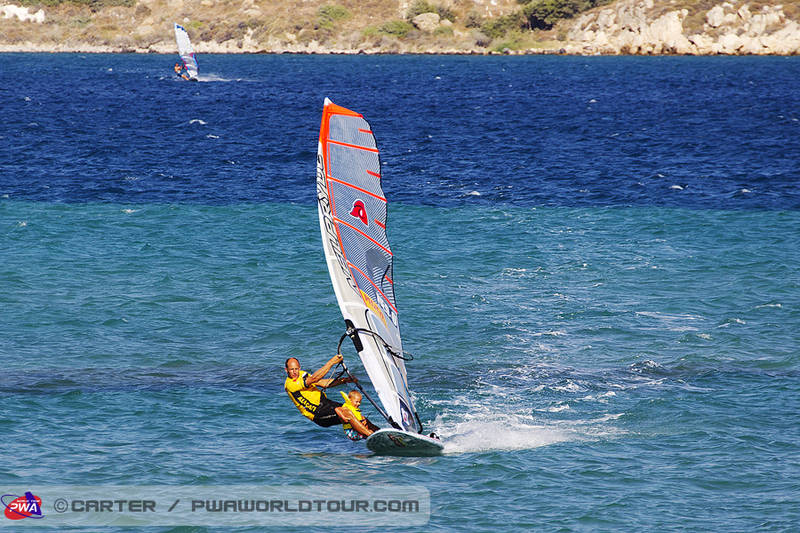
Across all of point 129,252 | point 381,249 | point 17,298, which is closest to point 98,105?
point 129,252

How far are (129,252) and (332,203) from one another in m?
22.0

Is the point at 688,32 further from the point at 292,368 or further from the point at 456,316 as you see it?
the point at 292,368

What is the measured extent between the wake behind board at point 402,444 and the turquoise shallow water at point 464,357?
1.02ft

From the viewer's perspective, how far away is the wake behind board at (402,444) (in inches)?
757

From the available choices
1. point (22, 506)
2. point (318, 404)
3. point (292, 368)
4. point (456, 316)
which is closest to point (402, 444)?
point (318, 404)

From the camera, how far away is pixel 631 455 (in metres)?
20.1

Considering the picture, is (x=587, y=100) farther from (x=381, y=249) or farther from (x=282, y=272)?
(x=381, y=249)

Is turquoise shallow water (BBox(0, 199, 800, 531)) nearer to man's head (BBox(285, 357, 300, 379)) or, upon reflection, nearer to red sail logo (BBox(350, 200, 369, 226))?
man's head (BBox(285, 357, 300, 379))

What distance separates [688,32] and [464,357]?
172896mm

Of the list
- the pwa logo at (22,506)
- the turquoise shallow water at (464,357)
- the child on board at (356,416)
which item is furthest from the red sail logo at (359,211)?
the pwa logo at (22,506)

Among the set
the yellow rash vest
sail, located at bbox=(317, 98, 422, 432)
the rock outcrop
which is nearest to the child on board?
the yellow rash vest

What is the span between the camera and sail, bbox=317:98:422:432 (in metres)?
17.7

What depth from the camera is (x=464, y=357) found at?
26.7 metres

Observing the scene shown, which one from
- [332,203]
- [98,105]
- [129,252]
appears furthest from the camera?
[98,105]
